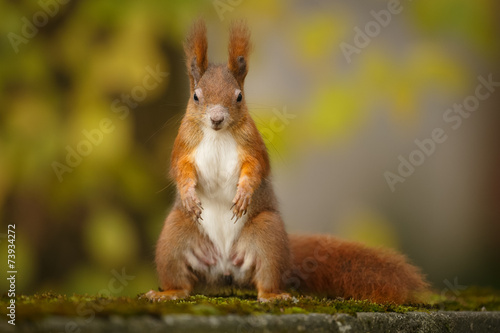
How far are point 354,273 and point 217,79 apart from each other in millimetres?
933

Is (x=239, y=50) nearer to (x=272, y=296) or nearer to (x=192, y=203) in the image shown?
(x=192, y=203)

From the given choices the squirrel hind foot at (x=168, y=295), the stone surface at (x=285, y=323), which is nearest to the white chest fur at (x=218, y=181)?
the squirrel hind foot at (x=168, y=295)

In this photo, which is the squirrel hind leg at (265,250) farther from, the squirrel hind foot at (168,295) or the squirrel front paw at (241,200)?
the squirrel hind foot at (168,295)

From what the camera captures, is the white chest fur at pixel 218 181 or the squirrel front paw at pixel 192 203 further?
the white chest fur at pixel 218 181

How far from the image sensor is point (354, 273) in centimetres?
256

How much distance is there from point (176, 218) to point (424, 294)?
98 cm

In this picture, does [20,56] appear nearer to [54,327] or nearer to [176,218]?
[176,218]

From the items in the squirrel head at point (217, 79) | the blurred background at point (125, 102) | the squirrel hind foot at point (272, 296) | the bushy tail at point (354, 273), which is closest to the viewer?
the squirrel hind foot at point (272, 296)

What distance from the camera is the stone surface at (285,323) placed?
132 cm

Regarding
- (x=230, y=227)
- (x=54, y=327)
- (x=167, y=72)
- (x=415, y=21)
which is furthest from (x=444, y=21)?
(x=54, y=327)

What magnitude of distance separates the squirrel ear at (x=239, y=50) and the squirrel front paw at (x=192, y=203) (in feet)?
1.44

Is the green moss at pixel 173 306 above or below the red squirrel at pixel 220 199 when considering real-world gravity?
below

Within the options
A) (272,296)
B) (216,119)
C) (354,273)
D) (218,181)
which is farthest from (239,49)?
(354,273)

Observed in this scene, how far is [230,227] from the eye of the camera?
2.28m
